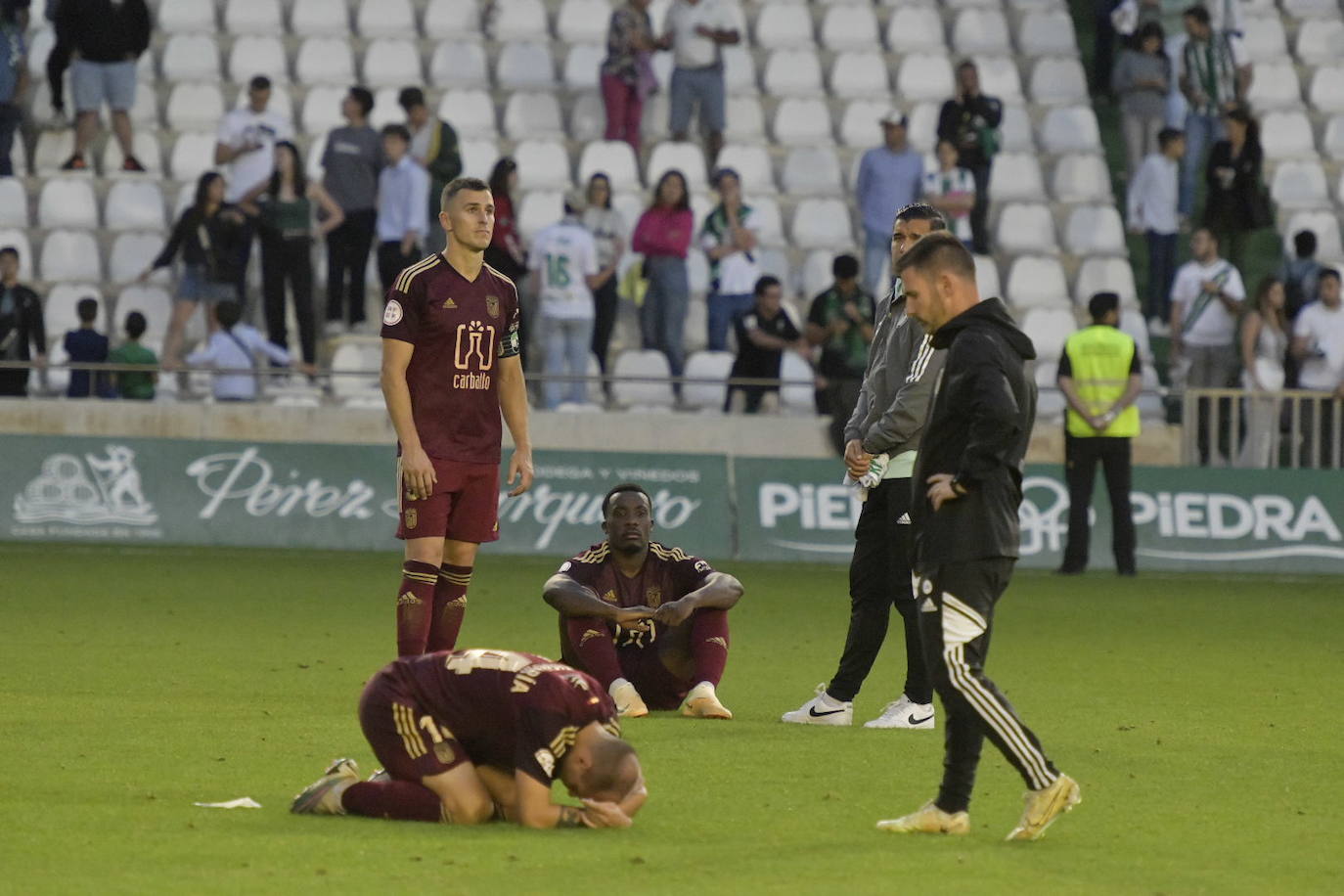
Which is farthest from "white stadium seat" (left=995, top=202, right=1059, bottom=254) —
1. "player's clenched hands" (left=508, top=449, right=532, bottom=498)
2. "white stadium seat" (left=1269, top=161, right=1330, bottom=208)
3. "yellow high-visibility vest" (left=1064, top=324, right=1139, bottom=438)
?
"player's clenched hands" (left=508, top=449, right=532, bottom=498)

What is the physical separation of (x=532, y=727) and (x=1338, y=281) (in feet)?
51.3

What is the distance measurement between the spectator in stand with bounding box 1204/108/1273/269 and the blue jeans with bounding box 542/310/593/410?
674 cm

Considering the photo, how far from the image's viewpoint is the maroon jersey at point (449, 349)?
931cm

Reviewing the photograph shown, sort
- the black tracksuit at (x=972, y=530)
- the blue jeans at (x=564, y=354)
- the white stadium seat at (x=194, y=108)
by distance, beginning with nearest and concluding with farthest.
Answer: the black tracksuit at (x=972, y=530)
the blue jeans at (x=564, y=354)
the white stadium seat at (x=194, y=108)

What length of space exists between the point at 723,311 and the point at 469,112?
4610 millimetres

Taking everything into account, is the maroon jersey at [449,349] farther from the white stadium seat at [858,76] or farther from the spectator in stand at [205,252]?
the white stadium seat at [858,76]

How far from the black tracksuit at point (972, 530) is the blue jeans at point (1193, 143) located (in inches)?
711

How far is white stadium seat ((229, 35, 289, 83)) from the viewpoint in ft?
80.8

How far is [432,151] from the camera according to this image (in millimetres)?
21172

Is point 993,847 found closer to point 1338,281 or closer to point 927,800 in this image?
point 927,800

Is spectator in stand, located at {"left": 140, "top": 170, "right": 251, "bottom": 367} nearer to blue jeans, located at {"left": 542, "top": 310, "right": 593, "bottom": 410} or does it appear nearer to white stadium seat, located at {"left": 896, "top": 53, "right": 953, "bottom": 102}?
blue jeans, located at {"left": 542, "top": 310, "right": 593, "bottom": 410}

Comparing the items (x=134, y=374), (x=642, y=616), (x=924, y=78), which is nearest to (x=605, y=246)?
(x=134, y=374)

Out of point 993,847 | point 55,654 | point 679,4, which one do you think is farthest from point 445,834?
point 679,4

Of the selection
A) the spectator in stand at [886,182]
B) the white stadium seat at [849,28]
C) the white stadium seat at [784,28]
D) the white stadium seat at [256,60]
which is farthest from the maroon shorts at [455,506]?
the white stadium seat at [849,28]
